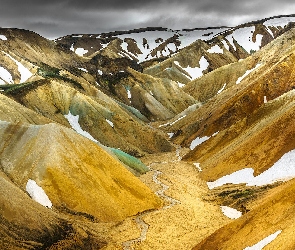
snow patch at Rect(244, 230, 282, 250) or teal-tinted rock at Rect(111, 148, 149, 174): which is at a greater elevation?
teal-tinted rock at Rect(111, 148, 149, 174)

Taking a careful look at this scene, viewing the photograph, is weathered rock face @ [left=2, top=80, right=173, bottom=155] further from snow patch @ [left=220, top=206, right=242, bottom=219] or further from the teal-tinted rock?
snow patch @ [left=220, top=206, right=242, bottom=219]

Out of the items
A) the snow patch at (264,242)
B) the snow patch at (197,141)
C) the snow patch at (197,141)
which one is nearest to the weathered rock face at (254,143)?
the snow patch at (197,141)

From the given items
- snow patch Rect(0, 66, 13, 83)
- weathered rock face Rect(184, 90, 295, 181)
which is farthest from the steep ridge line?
snow patch Rect(0, 66, 13, 83)

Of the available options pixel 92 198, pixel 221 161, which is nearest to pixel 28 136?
pixel 92 198

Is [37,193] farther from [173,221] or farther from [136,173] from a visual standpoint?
[136,173]

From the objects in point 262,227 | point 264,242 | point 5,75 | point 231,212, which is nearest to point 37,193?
point 231,212

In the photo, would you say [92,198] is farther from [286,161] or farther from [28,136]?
[286,161]
